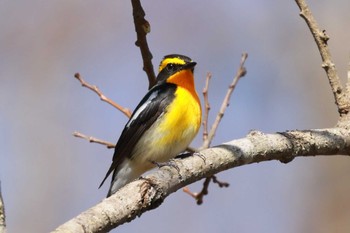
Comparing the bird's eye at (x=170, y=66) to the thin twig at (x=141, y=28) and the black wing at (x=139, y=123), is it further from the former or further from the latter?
the thin twig at (x=141, y=28)

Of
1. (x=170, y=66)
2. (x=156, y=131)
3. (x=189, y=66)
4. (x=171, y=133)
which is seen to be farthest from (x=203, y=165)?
(x=170, y=66)

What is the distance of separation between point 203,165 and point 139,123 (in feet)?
5.14

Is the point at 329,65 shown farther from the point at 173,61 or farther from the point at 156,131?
the point at 173,61

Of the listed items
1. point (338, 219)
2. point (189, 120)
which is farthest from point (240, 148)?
point (338, 219)

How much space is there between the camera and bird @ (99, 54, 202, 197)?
4.23 metres

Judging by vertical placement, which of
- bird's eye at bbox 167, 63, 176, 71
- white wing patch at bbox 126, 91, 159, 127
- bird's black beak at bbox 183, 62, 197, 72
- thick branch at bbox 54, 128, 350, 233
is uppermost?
bird's eye at bbox 167, 63, 176, 71

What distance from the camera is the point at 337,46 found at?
6.98m

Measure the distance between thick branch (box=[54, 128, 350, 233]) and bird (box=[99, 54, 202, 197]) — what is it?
1.07 m

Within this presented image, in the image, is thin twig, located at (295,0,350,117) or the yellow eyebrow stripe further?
the yellow eyebrow stripe

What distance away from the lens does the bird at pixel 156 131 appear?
167 inches

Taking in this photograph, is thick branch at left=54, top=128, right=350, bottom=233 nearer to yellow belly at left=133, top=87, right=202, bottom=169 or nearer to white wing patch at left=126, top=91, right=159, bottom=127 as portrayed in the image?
yellow belly at left=133, top=87, right=202, bottom=169

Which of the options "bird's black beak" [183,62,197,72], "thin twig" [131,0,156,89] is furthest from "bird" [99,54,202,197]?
"thin twig" [131,0,156,89]

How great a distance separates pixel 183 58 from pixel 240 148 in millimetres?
1960

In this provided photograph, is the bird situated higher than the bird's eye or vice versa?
the bird's eye
